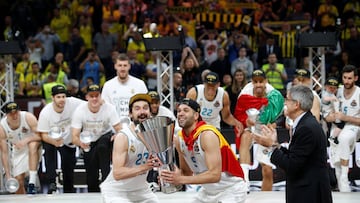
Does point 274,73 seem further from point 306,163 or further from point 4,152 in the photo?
point 306,163

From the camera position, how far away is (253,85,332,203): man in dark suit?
27.2 feet

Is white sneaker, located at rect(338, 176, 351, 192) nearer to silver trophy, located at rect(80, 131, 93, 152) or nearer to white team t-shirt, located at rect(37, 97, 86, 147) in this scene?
silver trophy, located at rect(80, 131, 93, 152)

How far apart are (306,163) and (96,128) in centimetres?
527

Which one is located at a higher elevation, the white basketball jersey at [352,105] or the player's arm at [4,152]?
the white basketball jersey at [352,105]

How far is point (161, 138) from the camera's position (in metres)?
8.73

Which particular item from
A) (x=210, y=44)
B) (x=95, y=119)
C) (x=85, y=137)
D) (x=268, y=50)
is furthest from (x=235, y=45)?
(x=85, y=137)

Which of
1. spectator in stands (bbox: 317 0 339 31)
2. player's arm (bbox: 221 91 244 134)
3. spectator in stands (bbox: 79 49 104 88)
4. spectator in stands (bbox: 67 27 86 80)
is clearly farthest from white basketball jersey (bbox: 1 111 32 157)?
spectator in stands (bbox: 317 0 339 31)

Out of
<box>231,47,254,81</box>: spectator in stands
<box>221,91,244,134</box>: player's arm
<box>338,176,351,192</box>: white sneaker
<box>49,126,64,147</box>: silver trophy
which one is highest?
<box>231,47,254,81</box>: spectator in stands

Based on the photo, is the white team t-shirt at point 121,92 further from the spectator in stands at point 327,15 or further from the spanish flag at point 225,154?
the spectator in stands at point 327,15

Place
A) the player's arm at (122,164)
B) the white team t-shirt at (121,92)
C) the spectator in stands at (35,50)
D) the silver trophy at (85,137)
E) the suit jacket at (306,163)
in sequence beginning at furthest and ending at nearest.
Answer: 1. the spectator in stands at (35,50)
2. the white team t-shirt at (121,92)
3. the silver trophy at (85,137)
4. the player's arm at (122,164)
5. the suit jacket at (306,163)

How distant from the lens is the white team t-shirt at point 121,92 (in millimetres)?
13492

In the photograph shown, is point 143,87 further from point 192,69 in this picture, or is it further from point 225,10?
point 225,10

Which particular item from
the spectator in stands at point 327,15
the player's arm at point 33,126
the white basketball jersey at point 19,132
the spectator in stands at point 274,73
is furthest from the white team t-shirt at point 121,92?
the spectator in stands at point 327,15

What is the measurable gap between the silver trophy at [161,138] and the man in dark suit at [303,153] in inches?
34.3
